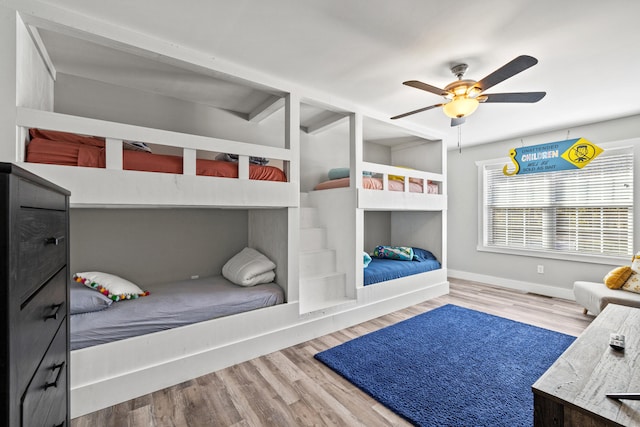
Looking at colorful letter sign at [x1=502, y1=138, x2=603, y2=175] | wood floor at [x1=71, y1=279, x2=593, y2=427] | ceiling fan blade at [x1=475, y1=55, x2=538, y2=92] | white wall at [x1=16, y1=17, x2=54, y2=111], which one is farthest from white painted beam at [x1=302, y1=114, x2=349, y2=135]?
colorful letter sign at [x1=502, y1=138, x2=603, y2=175]

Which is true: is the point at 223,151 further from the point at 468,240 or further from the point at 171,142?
the point at 468,240

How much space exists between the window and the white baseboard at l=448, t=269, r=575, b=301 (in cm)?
47

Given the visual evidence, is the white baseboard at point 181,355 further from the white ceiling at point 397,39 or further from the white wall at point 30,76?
the white ceiling at point 397,39

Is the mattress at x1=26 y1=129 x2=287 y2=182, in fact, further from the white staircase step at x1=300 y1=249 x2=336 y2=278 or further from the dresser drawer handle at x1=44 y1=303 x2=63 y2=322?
the white staircase step at x1=300 y1=249 x2=336 y2=278

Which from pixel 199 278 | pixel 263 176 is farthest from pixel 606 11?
pixel 199 278

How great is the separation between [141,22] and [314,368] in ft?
8.83

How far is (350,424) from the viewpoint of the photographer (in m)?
1.67

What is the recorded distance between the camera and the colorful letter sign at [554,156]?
376cm

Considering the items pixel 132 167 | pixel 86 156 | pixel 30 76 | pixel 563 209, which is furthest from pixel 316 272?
pixel 563 209

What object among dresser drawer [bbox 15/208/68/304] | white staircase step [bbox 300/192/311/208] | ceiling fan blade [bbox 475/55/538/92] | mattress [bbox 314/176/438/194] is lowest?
dresser drawer [bbox 15/208/68/304]

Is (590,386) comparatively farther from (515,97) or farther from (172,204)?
(172,204)

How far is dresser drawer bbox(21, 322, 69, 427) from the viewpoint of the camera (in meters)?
0.76

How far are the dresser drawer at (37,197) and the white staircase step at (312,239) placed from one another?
251cm

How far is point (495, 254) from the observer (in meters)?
4.72
